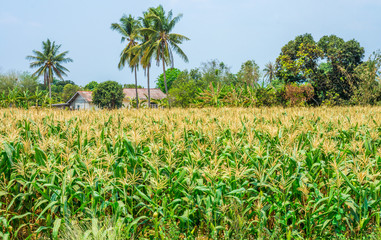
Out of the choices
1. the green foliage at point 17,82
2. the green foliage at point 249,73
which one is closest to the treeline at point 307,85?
the green foliage at point 249,73

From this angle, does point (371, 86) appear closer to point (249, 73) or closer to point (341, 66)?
point (341, 66)

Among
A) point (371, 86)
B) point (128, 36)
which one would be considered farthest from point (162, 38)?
point (371, 86)

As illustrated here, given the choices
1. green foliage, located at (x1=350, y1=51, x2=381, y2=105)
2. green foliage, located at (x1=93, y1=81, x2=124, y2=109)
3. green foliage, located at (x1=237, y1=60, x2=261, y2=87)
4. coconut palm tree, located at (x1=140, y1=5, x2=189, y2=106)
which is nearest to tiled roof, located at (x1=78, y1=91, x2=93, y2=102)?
green foliage, located at (x1=93, y1=81, x2=124, y2=109)

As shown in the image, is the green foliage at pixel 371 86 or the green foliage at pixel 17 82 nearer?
the green foliage at pixel 371 86

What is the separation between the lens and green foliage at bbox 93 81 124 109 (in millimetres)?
49256

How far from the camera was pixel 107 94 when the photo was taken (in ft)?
162

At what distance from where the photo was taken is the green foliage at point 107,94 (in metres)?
49.3

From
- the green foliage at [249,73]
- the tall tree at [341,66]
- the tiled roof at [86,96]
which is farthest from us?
the green foliage at [249,73]

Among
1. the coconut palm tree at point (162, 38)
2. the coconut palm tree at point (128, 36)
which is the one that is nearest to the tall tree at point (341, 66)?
the coconut palm tree at point (162, 38)

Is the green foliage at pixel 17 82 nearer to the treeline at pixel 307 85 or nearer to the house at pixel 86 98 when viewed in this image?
the house at pixel 86 98

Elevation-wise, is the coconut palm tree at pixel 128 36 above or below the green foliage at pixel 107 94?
above

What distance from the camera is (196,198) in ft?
7.76

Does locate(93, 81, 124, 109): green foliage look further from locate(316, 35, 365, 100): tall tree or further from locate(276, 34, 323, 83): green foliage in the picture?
locate(316, 35, 365, 100): tall tree

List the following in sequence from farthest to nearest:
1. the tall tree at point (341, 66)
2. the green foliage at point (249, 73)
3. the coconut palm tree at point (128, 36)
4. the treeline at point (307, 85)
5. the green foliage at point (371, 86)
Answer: the green foliage at point (249, 73) < the coconut palm tree at point (128, 36) < the tall tree at point (341, 66) < the green foliage at point (371, 86) < the treeline at point (307, 85)
